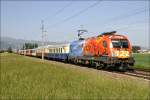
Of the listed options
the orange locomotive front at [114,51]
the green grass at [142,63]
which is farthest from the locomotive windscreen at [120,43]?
the green grass at [142,63]

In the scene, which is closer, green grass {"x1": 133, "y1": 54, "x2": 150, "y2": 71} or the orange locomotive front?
the orange locomotive front

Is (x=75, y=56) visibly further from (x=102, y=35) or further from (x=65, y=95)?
(x=65, y=95)

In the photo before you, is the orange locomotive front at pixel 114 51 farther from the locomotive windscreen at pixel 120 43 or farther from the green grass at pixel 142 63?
the green grass at pixel 142 63

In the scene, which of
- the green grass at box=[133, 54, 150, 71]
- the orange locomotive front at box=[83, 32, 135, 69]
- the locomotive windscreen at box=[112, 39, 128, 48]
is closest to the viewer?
the orange locomotive front at box=[83, 32, 135, 69]

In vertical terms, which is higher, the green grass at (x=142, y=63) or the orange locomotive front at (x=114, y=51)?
the orange locomotive front at (x=114, y=51)

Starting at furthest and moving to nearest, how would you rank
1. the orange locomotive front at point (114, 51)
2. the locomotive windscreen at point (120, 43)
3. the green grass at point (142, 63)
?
the green grass at point (142, 63) < the locomotive windscreen at point (120, 43) < the orange locomotive front at point (114, 51)

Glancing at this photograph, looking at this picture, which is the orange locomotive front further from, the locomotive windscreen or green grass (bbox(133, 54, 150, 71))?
green grass (bbox(133, 54, 150, 71))

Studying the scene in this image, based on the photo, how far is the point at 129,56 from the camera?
2791 cm

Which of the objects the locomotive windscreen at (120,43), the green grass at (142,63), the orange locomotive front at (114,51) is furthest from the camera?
the green grass at (142,63)

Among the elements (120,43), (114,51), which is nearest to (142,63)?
(120,43)

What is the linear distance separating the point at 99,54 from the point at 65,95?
1830 cm

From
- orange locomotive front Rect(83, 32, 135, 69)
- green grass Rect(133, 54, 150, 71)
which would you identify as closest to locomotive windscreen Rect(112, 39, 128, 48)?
orange locomotive front Rect(83, 32, 135, 69)

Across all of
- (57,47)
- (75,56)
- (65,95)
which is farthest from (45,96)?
(57,47)

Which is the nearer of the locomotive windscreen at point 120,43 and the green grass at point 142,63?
the locomotive windscreen at point 120,43
